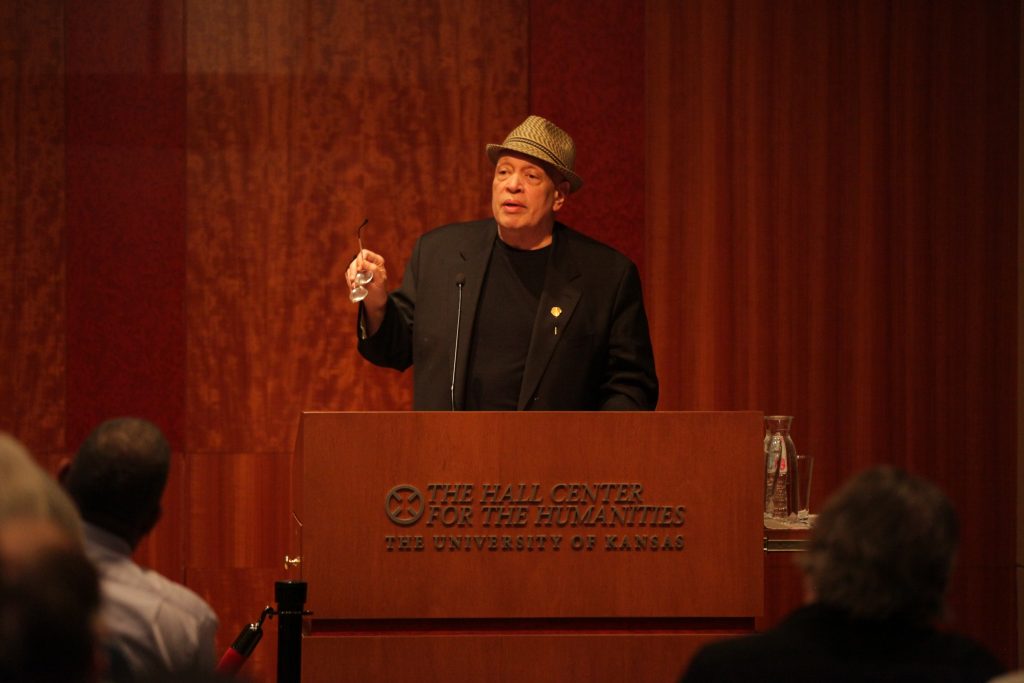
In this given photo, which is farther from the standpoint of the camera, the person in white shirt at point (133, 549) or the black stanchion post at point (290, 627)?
the black stanchion post at point (290, 627)

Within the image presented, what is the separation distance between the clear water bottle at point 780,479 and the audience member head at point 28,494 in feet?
7.48

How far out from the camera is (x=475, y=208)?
5.26 metres

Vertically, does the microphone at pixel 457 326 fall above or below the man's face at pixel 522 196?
below

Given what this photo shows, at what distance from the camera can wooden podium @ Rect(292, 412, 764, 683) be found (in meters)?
2.99

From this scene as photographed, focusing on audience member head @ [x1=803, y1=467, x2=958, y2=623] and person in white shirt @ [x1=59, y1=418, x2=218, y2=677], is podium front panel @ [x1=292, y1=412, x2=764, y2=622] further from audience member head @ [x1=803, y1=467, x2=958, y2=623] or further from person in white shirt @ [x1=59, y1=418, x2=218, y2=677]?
Result: audience member head @ [x1=803, y1=467, x2=958, y2=623]

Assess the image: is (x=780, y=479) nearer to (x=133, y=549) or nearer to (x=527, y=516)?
(x=527, y=516)

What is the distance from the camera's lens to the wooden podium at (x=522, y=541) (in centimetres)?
299

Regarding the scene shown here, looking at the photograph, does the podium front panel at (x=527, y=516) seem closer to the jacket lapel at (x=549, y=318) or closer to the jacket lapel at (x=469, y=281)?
the jacket lapel at (x=549, y=318)

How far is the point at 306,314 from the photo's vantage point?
5.21 meters

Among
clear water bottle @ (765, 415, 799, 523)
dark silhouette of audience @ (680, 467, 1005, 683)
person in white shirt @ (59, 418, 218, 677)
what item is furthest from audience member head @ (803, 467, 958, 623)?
clear water bottle @ (765, 415, 799, 523)

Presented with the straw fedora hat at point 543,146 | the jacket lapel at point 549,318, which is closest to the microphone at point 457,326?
the jacket lapel at point 549,318

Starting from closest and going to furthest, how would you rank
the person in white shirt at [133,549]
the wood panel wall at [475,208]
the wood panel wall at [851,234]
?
the person in white shirt at [133,549], the wood panel wall at [475,208], the wood panel wall at [851,234]

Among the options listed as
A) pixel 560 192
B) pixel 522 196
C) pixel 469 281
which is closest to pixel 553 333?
pixel 469 281

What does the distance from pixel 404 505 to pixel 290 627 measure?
0.35 metres
